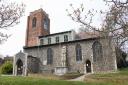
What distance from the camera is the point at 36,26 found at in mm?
60562

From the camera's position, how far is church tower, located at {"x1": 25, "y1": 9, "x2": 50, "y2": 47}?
2338 inches

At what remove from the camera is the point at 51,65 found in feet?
146

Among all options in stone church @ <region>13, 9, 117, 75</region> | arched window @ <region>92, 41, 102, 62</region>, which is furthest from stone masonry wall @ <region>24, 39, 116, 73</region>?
arched window @ <region>92, 41, 102, 62</region>

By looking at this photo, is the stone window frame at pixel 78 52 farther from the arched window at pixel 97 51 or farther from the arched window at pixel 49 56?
the arched window at pixel 49 56

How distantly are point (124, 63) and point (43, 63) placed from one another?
701 inches

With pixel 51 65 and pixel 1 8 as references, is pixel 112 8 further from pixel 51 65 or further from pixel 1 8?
pixel 51 65

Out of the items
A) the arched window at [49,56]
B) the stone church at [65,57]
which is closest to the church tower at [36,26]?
the stone church at [65,57]

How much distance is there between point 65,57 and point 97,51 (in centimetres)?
691

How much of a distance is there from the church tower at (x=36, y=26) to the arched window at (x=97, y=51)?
2186 cm

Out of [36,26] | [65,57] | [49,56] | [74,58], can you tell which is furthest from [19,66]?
[36,26]

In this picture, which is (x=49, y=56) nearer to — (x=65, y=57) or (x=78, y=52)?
(x=65, y=57)

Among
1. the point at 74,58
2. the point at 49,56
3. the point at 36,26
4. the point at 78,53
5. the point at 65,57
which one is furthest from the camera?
the point at 36,26

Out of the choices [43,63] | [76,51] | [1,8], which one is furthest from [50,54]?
[1,8]

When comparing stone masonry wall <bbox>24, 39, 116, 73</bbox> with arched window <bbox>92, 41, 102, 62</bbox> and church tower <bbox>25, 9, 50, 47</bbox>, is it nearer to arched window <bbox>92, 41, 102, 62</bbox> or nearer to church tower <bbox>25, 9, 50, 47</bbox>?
arched window <bbox>92, 41, 102, 62</bbox>
